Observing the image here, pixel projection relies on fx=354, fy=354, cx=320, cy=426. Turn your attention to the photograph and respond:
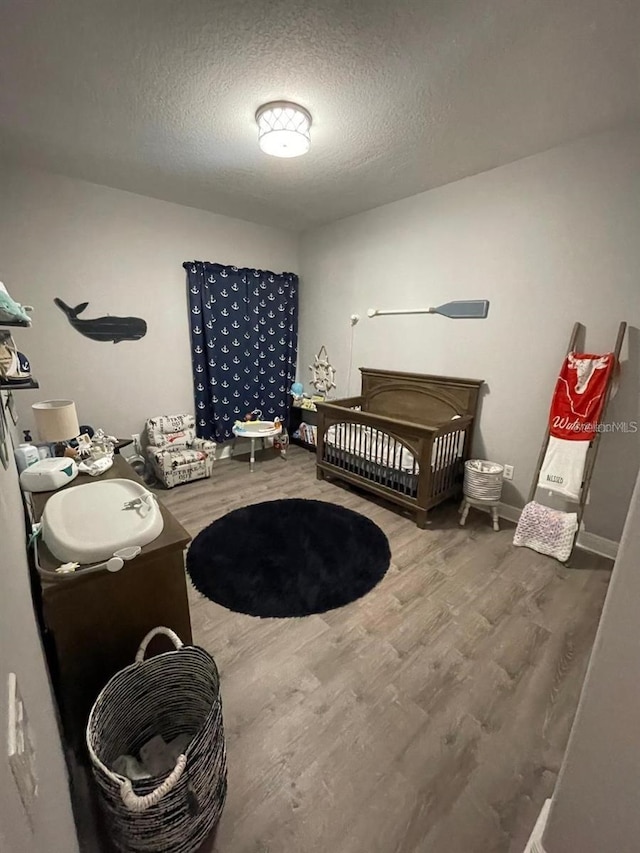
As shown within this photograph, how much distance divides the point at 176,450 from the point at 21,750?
3.15 m

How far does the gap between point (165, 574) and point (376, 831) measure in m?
1.00

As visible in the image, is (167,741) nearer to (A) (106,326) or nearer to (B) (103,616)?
(B) (103,616)

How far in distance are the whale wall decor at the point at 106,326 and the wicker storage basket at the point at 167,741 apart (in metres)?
2.76

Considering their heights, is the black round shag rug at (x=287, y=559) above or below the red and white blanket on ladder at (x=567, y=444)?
below

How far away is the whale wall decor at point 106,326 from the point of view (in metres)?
2.90

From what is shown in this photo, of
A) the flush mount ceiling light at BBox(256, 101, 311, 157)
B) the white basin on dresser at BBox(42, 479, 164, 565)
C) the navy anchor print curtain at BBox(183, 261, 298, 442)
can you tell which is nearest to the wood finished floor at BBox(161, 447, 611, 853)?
the white basin on dresser at BBox(42, 479, 164, 565)

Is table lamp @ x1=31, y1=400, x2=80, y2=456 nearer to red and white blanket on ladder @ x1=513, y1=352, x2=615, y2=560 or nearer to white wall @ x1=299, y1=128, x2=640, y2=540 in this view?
white wall @ x1=299, y1=128, x2=640, y2=540

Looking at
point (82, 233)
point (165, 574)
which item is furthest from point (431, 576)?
point (82, 233)

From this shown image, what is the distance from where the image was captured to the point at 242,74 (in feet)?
5.24

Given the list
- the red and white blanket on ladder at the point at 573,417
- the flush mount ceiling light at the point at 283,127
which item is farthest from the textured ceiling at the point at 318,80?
the red and white blanket on ladder at the point at 573,417

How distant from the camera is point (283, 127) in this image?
6.13ft

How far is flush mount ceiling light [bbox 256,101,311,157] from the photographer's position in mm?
1816

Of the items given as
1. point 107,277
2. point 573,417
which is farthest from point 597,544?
point 107,277

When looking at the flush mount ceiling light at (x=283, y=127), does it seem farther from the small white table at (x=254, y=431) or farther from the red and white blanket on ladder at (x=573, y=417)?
the small white table at (x=254, y=431)
